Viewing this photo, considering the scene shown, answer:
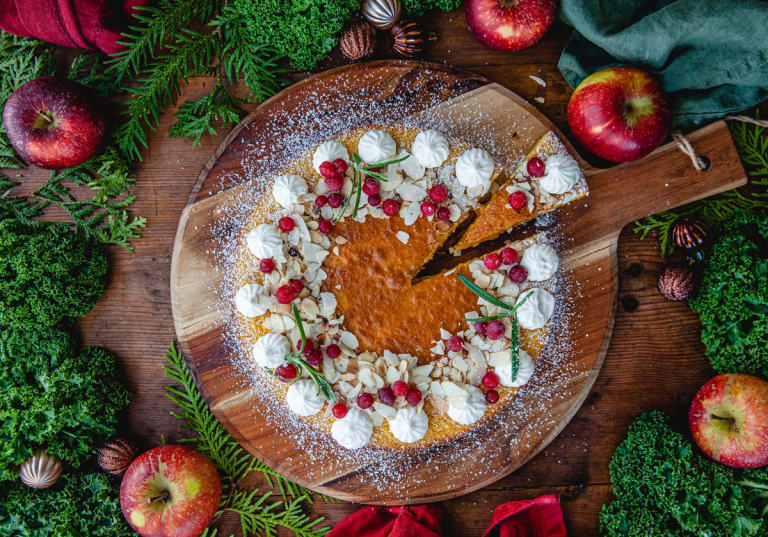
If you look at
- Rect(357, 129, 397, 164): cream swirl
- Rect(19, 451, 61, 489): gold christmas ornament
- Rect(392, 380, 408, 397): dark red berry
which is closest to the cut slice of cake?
Rect(357, 129, 397, 164): cream swirl

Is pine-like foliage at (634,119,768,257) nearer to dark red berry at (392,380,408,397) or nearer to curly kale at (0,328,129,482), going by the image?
dark red berry at (392,380,408,397)

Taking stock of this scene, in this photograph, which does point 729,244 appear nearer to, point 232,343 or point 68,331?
point 232,343

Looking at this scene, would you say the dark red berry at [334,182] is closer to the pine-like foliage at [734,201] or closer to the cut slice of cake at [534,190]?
the cut slice of cake at [534,190]

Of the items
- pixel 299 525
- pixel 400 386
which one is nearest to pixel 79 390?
pixel 299 525

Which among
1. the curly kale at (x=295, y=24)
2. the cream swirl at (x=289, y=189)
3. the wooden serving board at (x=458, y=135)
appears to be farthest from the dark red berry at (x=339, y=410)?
the curly kale at (x=295, y=24)

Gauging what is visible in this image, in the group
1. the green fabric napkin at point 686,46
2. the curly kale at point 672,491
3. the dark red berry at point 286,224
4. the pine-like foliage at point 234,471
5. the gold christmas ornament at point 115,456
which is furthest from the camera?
the pine-like foliage at point 234,471

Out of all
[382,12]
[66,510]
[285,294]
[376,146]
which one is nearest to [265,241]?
[285,294]
